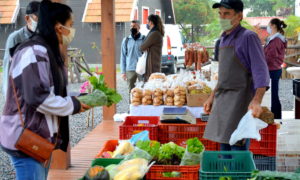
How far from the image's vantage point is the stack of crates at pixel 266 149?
4.65m

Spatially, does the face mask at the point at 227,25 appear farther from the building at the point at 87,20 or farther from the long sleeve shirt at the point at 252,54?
the building at the point at 87,20

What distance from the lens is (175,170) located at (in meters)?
3.45

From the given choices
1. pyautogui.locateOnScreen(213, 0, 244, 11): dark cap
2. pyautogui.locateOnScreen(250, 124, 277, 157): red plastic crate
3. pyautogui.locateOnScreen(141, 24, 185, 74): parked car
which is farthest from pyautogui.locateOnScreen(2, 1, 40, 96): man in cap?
pyautogui.locateOnScreen(141, 24, 185, 74): parked car

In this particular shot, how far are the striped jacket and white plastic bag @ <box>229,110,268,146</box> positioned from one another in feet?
4.54

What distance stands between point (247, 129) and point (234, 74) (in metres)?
0.50

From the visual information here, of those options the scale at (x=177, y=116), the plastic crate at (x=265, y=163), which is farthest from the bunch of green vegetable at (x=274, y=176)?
the scale at (x=177, y=116)

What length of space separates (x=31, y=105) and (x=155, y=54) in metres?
5.77

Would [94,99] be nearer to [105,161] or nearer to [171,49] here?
[105,161]

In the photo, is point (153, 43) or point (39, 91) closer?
point (39, 91)

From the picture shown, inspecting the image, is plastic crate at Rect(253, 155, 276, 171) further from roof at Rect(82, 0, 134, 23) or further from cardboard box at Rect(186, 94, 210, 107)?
roof at Rect(82, 0, 134, 23)

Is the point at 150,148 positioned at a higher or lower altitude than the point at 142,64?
lower

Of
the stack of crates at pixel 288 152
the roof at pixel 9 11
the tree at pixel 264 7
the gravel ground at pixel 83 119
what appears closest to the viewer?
the stack of crates at pixel 288 152

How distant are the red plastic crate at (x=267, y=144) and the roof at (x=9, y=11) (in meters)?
21.8

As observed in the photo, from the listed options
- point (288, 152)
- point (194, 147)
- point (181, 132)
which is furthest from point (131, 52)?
point (194, 147)
